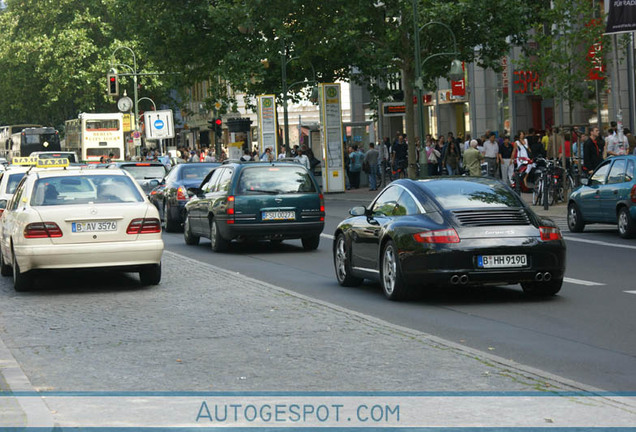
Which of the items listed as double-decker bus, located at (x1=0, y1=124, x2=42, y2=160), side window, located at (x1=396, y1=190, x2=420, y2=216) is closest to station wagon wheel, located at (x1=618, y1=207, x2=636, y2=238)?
side window, located at (x1=396, y1=190, x2=420, y2=216)

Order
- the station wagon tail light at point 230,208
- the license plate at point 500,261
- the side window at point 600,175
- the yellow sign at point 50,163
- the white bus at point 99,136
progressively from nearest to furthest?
the license plate at point 500,261
the yellow sign at point 50,163
the station wagon tail light at point 230,208
the side window at point 600,175
the white bus at point 99,136

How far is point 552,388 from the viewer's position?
25.2 feet

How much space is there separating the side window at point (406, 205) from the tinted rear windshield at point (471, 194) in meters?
0.23

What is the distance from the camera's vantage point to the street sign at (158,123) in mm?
57750

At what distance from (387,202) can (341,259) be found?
132 centimetres

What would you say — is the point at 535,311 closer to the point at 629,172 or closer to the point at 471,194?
the point at 471,194

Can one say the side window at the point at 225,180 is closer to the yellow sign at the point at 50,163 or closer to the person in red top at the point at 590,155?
the yellow sign at the point at 50,163

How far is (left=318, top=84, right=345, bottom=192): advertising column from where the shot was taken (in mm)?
45750

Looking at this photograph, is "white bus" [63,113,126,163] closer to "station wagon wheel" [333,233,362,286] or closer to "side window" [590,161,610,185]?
"side window" [590,161,610,185]

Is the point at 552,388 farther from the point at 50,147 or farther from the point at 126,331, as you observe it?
the point at 50,147

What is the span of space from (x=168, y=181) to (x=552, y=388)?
2121cm

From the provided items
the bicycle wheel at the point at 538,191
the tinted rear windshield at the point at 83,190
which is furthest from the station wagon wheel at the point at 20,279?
the bicycle wheel at the point at 538,191

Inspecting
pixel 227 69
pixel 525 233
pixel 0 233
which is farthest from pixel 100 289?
pixel 227 69

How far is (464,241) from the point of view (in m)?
12.7
